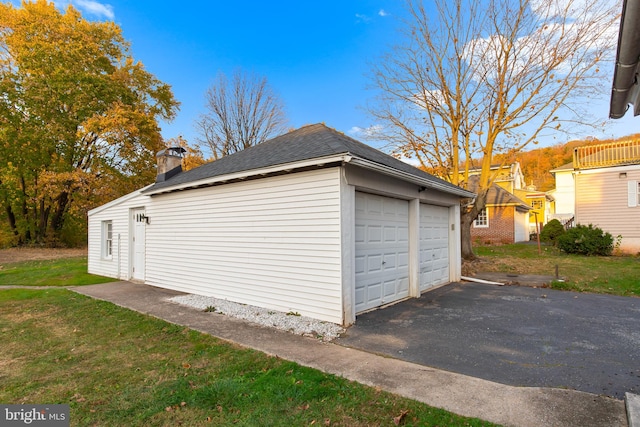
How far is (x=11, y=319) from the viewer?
631cm

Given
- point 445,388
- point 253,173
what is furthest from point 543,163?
point 445,388

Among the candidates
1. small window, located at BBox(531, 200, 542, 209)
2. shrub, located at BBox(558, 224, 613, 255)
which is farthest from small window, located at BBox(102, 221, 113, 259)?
small window, located at BBox(531, 200, 542, 209)

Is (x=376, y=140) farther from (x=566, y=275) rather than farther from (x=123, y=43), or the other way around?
(x=123, y=43)

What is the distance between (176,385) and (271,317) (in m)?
2.66

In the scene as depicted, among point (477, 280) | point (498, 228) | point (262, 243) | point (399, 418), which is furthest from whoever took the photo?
point (498, 228)

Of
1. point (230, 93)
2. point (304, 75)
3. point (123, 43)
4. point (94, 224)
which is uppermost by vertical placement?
point (123, 43)

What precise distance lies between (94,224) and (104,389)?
439 inches

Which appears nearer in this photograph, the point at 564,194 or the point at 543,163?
the point at 564,194

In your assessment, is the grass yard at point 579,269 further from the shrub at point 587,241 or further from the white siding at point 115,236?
the white siding at point 115,236

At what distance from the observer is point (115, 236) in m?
11.4

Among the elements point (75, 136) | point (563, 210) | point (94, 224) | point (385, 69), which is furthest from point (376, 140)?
point (563, 210)

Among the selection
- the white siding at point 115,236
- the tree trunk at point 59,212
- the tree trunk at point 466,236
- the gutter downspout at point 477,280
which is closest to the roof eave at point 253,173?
the white siding at point 115,236

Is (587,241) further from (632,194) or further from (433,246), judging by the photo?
(433,246)

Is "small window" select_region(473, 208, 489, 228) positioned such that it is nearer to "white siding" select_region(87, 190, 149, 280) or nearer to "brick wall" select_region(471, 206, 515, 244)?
"brick wall" select_region(471, 206, 515, 244)
